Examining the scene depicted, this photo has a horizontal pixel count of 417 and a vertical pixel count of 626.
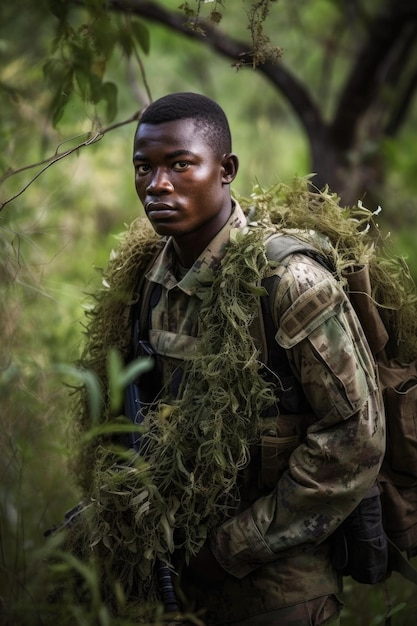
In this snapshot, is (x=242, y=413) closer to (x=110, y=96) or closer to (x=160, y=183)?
(x=160, y=183)

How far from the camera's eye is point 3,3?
5.95 meters

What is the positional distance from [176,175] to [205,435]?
0.91 m

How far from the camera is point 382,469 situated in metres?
2.80

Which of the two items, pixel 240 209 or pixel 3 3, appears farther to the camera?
pixel 3 3

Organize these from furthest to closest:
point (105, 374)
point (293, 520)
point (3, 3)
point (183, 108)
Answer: point (3, 3)
point (105, 374)
point (183, 108)
point (293, 520)

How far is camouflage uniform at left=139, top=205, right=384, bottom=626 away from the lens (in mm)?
2471

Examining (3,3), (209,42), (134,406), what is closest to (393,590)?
(134,406)

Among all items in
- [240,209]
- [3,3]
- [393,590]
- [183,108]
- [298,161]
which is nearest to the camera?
[183,108]

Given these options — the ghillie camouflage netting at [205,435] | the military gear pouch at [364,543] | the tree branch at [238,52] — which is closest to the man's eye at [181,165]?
the ghillie camouflage netting at [205,435]

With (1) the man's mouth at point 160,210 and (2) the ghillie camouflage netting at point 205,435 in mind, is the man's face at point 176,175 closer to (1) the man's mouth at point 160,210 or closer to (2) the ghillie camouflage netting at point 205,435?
(1) the man's mouth at point 160,210

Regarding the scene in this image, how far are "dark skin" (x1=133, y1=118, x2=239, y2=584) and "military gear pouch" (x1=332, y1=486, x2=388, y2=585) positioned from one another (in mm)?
428

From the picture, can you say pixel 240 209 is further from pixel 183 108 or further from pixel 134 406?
pixel 134 406

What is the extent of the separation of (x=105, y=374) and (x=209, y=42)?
393 cm

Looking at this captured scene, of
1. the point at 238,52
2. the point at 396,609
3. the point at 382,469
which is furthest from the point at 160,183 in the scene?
the point at 238,52
